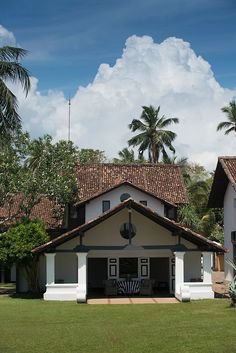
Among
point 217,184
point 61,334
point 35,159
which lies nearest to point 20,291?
point 35,159

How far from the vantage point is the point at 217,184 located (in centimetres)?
3203

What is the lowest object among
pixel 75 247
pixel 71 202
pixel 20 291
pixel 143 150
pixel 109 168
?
pixel 20 291

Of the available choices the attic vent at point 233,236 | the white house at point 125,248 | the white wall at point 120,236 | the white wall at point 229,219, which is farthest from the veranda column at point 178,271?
the white wall at point 229,219

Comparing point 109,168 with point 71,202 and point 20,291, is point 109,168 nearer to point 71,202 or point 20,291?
point 71,202

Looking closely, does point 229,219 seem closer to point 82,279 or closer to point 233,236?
point 233,236

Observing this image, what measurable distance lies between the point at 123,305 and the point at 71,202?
10939 mm

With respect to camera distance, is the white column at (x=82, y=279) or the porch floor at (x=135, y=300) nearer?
the porch floor at (x=135, y=300)

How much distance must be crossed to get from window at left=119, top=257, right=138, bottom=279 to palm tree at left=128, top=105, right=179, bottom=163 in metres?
28.9

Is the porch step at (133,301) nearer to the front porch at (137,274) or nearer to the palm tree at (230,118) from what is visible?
the front porch at (137,274)

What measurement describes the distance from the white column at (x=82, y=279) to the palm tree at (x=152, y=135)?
32229mm

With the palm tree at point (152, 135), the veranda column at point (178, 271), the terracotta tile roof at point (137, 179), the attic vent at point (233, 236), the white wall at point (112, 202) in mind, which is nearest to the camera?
the veranda column at point (178, 271)

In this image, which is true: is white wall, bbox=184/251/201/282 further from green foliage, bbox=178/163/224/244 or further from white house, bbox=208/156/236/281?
green foliage, bbox=178/163/224/244

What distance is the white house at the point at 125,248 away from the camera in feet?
82.9

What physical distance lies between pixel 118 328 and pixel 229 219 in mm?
16720
